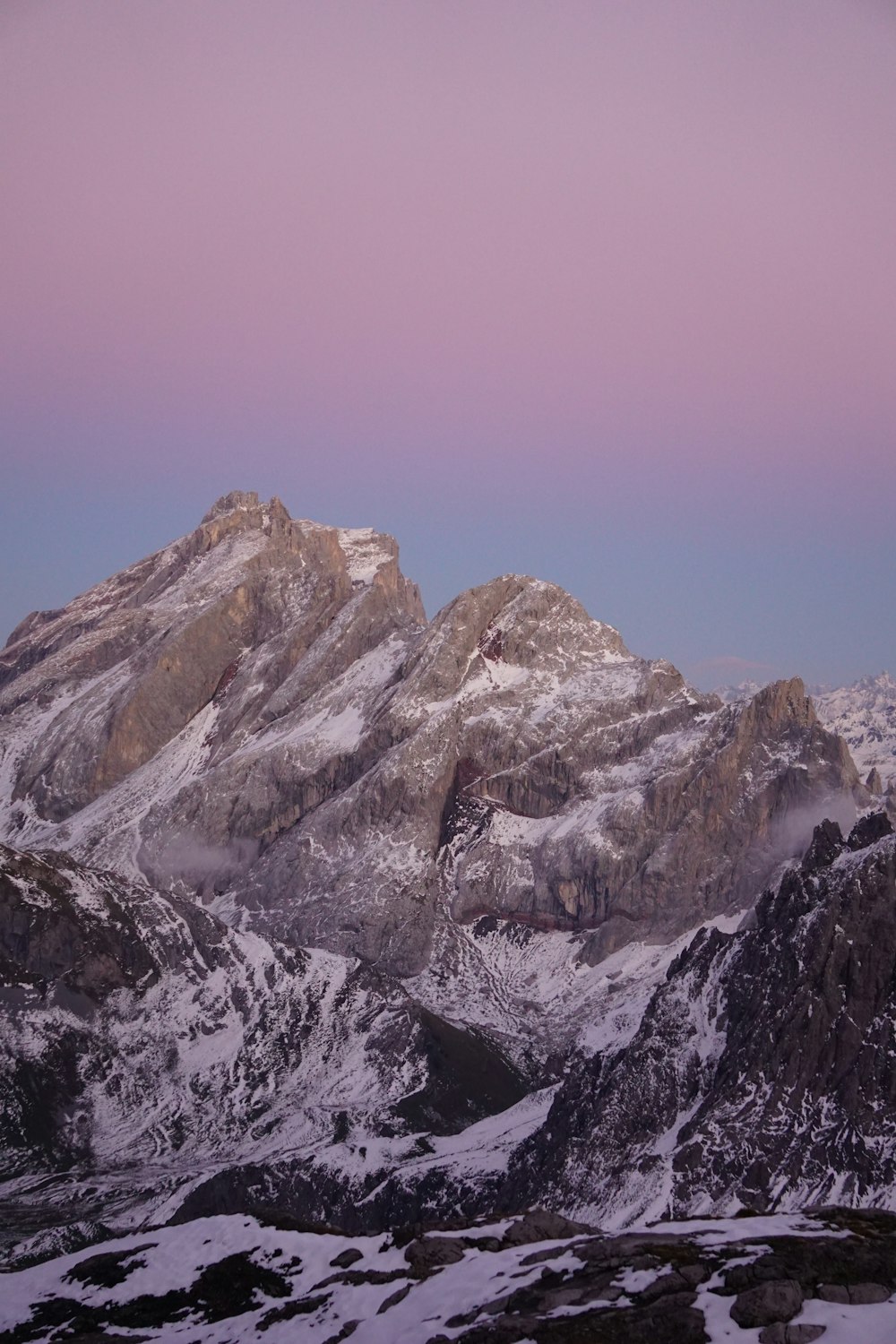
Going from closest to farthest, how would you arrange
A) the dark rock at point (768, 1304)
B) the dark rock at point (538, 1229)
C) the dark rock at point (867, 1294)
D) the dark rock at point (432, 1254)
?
the dark rock at point (768, 1304)
the dark rock at point (867, 1294)
the dark rock at point (432, 1254)
the dark rock at point (538, 1229)

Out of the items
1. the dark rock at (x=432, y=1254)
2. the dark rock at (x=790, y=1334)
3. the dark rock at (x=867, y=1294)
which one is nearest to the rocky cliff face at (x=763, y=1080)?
the dark rock at (x=432, y=1254)

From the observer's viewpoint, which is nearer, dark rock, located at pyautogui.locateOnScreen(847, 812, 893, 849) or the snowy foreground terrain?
the snowy foreground terrain

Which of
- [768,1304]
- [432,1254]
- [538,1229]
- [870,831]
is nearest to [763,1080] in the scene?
[870,831]

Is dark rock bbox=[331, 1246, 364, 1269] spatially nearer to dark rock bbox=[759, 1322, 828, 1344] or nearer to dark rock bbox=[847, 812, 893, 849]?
dark rock bbox=[759, 1322, 828, 1344]

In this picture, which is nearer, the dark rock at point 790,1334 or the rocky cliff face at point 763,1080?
the dark rock at point 790,1334

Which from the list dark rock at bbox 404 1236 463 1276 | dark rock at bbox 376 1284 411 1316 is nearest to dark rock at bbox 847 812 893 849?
dark rock at bbox 404 1236 463 1276

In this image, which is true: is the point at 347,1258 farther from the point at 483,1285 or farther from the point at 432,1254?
the point at 483,1285

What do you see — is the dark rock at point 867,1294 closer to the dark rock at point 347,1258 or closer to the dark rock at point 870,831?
the dark rock at point 347,1258

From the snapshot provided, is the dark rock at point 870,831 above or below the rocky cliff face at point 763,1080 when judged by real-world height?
above

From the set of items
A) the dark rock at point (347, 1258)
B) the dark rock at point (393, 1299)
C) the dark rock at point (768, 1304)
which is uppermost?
the dark rock at point (347, 1258)

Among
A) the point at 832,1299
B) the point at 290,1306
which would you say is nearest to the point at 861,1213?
the point at 832,1299

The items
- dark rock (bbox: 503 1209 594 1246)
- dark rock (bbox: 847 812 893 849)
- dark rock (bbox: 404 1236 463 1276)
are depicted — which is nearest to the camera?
dark rock (bbox: 404 1236 463 1276)

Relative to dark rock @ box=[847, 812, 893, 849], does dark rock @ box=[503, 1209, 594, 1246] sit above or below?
below

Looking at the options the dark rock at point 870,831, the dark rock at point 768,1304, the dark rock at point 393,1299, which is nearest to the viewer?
the dark rock at point 768,1304
